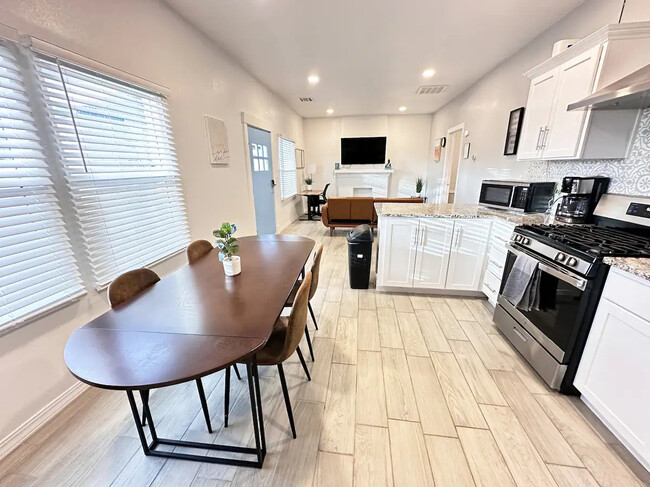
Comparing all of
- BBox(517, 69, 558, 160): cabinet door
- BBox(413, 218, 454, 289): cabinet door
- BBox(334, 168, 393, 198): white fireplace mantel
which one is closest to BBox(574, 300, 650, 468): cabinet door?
BBox(413, 218, 454, 289): cabinet door

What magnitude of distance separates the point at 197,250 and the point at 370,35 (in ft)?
9.54

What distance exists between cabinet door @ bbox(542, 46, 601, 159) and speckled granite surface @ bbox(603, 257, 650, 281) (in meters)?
1.08

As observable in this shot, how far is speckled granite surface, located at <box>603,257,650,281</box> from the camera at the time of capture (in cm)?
116

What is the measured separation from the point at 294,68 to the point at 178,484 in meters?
4.49

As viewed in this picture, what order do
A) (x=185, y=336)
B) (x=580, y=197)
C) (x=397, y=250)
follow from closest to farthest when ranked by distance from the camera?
(x=185, y=336)
(x=580, y=197)
(x=397, y=250)

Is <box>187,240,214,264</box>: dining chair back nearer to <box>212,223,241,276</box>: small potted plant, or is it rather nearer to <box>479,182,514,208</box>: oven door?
<box>212,223,241,276</box>: small potted plant

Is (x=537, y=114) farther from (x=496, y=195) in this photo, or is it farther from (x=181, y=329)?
(x=181, y=329)

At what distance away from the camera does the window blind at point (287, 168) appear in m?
5.62

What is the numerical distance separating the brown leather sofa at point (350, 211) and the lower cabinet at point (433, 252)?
2.22m

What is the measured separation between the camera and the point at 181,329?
1.07 m

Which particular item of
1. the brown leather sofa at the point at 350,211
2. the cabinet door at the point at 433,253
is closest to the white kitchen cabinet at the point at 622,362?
the cabinet door at the point at 433,253

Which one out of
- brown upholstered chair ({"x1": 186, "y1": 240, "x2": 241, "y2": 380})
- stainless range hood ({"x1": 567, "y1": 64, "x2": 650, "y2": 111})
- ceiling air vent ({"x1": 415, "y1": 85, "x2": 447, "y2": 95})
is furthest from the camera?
ceiling air vent ({"x1": 415, "y1": 85, "x2": 447, "y2": 95})

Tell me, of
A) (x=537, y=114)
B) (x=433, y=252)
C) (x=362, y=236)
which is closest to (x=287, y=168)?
(x=362, y=236)

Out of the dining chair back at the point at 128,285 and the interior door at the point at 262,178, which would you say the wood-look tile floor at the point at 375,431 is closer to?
the dining chair back at the point at 128,285
